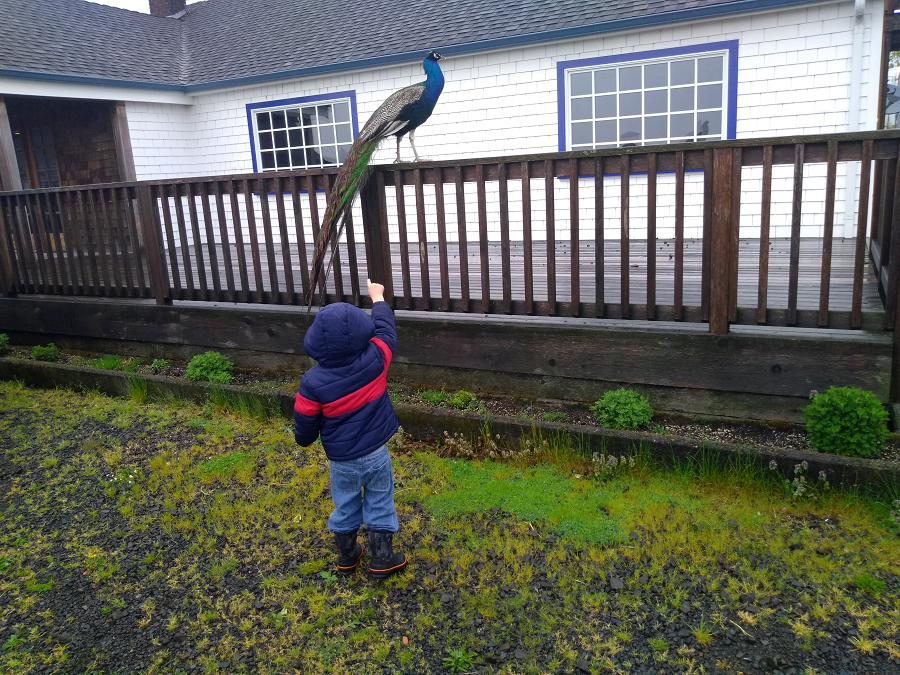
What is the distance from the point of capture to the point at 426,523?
132 inches

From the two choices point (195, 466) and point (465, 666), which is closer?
point (465, 666)

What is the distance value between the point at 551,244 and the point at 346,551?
2231 mm

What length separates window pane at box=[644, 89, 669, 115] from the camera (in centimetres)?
885

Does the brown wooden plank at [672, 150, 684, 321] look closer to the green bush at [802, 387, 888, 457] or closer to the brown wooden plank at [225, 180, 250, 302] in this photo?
the green bush at [802, 387, 888, 457]

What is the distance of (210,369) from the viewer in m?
5.32

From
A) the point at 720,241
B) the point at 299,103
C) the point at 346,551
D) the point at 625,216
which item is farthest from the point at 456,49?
the point at 346,551

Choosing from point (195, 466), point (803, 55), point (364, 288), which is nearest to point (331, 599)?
point (195, 466)

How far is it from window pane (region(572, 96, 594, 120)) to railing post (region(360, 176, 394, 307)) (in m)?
5.54

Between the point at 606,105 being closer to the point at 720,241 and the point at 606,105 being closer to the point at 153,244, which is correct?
the point at 720,241

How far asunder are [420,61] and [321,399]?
8.47m

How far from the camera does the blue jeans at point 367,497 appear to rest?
295cm

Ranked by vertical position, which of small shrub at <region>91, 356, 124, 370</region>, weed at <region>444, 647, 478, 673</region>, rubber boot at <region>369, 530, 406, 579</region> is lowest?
weed at <region>444, 647, 478, 673</region>

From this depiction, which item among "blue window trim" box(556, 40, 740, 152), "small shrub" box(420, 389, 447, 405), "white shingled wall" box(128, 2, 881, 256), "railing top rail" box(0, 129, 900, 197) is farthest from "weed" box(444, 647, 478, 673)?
"blue window trim" box(556, 40, 740, 152)

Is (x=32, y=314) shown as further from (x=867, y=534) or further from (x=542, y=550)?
(x=867, y=534)
